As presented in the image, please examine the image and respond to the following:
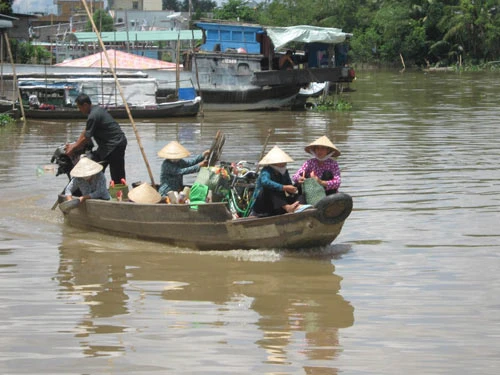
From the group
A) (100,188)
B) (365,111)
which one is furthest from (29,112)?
(100,188)

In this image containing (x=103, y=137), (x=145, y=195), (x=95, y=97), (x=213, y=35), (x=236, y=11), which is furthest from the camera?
(x=236, y=11)

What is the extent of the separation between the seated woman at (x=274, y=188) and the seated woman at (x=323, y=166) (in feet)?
0.94

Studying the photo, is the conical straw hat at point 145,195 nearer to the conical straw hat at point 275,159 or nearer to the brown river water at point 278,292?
the brown river water at point 278,292

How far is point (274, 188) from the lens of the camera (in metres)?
8.06

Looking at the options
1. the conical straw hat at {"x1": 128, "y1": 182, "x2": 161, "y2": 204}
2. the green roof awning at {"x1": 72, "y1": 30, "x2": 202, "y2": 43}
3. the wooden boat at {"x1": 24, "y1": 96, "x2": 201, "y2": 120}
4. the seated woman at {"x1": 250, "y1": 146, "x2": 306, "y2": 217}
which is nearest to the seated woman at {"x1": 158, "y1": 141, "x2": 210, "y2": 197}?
the conical straw hat at {"x1": 128, "y1": 182, "x2": 161, "y2": 204}

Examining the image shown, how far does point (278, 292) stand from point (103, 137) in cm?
353

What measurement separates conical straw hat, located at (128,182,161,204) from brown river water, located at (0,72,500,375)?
0.44 m

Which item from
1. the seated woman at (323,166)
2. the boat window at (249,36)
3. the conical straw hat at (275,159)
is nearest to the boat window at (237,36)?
the boat window at (249,36)

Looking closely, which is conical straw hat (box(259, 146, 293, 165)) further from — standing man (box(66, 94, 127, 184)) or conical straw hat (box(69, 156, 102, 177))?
standing man (box(66, 94, 127, 184))

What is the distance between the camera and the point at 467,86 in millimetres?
35875

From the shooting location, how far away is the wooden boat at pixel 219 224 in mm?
7945

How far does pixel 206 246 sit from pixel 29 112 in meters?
15.0

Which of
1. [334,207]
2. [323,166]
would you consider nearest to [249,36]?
[323,166]

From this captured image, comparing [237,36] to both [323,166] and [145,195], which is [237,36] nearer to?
[145,195]
